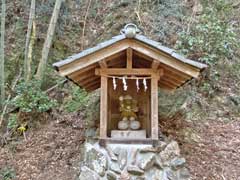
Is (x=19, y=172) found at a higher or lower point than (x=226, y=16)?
lower

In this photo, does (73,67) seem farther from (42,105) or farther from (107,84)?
(42,105)

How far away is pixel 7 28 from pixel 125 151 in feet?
16.2

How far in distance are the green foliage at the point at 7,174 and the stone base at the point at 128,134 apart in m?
1.46

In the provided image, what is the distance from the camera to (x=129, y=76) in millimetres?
4508

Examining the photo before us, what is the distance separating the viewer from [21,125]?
605 centimetres

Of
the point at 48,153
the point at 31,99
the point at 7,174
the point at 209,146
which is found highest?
the point at 31,99

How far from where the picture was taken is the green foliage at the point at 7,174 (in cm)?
490

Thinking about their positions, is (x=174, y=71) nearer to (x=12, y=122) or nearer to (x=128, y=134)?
(x=128, y=134)

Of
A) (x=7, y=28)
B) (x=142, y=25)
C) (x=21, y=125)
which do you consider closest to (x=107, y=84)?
(x=21, y=125)

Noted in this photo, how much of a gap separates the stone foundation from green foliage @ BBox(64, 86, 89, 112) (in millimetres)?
2141

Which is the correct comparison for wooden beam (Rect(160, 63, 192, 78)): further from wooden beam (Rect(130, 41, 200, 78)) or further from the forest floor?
the forest floor

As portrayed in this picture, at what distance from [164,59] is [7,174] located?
8.19 feet

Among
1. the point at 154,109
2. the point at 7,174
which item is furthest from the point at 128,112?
the point at 7,174

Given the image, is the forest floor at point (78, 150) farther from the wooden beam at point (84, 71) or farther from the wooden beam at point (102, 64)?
the wooden beam at point (102, 64)
